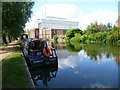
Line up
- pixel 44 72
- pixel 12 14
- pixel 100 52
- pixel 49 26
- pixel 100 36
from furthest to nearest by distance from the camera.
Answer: pixel 49 26, pixel 100 36, pixel 100 52, pixel 12 14, pixel 44 72

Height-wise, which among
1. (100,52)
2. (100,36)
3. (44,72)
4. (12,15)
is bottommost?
(44,72)

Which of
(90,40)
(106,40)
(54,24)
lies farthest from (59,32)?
(106,40)

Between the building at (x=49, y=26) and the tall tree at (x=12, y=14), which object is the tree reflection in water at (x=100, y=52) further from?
the building at (x=49, y=26)

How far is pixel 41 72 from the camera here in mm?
9055

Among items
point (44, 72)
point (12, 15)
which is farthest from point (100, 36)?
point (44, 72)

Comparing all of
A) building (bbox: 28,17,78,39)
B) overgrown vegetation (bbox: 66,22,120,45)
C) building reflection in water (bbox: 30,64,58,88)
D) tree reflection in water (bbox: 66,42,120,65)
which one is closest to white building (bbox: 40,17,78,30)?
building (bbox: 28,17,78,39)

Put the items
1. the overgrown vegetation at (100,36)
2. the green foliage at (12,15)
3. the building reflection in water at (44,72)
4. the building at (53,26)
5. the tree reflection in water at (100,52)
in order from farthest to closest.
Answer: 1. the building at (53,26)
2. the overgrown vegetation at (100,36)
3. the tree reflection in water at (100,52)
4. the green foliage at (12,15)
5. the building reflection in water at (44,72)

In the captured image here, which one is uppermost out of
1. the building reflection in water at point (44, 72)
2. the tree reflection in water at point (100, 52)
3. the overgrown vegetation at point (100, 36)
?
the overgrown vegetation at point (100, 36)

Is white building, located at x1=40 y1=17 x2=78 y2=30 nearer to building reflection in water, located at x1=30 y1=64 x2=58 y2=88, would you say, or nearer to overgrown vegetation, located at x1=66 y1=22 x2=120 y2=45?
overgrown vegetation, located at x1=66 y1=22 x2=120 y2=45

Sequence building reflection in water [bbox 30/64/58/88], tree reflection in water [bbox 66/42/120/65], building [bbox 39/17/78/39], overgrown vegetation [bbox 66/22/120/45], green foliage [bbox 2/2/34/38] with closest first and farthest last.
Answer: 1. building reflection in water [bbox 30/64/58/88]
2. green foliage [bbox 2/2/34/38]
3. tree reflection in water [bbox 66/42/120/65]
4. overgrown vegetation [bbox 66/22/120/45]
5. building [bbox 39/17/78/39]

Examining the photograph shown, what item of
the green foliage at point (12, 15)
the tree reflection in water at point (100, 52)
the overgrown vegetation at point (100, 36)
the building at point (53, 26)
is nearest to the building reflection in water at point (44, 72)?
the tree reflection in water at point (100, 52)

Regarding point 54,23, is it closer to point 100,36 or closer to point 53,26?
point 53,26

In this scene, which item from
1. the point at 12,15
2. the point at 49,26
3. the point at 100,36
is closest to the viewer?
the point at 12,15

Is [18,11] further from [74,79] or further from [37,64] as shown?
[74,79]
